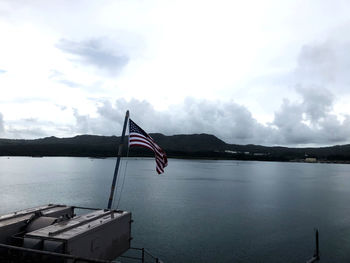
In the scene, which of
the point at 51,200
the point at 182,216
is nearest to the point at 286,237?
the point at 182,216

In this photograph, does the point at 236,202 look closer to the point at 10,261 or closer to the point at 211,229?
the point at 211,229

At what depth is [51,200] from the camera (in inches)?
2980

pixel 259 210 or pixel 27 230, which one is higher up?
pixel 27 230

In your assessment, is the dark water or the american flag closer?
the american flag

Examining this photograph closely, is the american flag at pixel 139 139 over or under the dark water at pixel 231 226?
over

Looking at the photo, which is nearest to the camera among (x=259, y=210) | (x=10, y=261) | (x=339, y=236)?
(x=10, y=261)

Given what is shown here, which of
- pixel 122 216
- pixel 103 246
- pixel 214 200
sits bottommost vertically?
pixel 214 200

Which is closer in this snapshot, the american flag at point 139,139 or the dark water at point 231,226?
the american flag at point 139,139

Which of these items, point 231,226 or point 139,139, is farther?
point 231,226

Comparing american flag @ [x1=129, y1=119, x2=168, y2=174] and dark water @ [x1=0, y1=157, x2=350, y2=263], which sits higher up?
american flag @ [x1=129, y1=119, x2=168, y2=174]

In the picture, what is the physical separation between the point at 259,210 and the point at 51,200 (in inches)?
2063

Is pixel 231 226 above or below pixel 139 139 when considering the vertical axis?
below

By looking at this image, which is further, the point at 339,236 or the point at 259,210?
the point at 259,210

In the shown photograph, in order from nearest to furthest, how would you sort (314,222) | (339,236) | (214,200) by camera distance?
(339,236)
(314,222)
(214,200)
